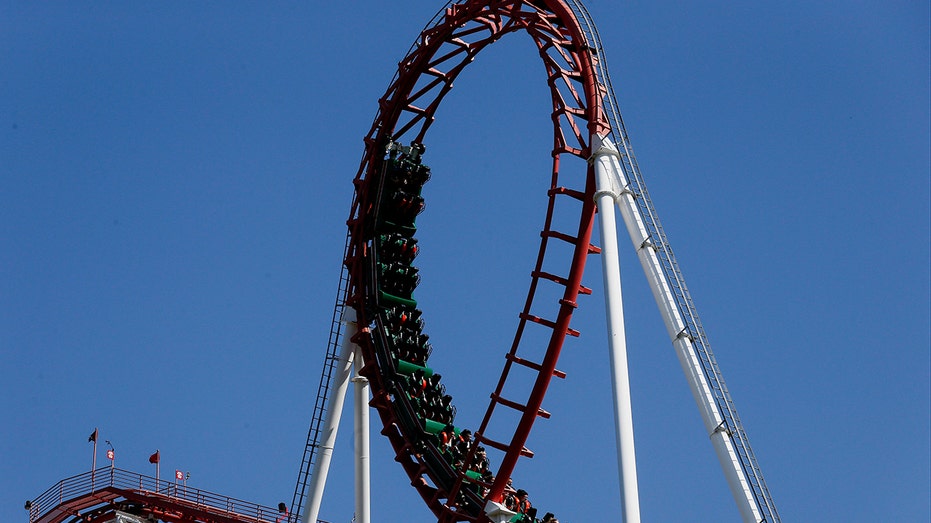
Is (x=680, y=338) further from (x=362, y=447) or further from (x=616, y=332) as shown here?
(x=362, y=447)

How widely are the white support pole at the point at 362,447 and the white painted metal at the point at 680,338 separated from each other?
7.02 m

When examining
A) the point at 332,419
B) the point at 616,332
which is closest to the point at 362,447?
the point at 332,419

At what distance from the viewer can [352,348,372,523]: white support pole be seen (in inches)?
1103

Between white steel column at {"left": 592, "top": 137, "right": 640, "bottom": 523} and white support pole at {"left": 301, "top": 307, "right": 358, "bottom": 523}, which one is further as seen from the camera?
white support pole at {"left": 301, "top": 307, "right": 358, "bottom": 523}

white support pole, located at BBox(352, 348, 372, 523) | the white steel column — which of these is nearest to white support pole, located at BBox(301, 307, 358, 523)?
white support pole, located at BBox(352, 348, 372, 523)

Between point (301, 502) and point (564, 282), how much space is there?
21.2 ft

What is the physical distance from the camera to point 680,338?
22328 millimetres

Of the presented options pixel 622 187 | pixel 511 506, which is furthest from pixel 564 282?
pixel 511 506

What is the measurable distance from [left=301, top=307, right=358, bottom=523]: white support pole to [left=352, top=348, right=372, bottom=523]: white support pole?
233 millimetres

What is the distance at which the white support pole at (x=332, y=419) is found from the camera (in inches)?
1094

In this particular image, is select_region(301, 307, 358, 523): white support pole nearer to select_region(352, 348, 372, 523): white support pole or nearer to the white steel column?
select_region(352, 348, 372, 523): white support pole

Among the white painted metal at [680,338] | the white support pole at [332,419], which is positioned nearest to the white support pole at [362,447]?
the white support pole at [332,419]

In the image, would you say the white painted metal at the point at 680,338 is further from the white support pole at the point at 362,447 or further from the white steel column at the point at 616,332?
the white support pole at the point at 362,447

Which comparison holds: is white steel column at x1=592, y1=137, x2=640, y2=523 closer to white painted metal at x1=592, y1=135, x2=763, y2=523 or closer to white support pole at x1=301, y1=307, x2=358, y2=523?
white painted metal at x1=592, y1=135, x2=763, y2=523
